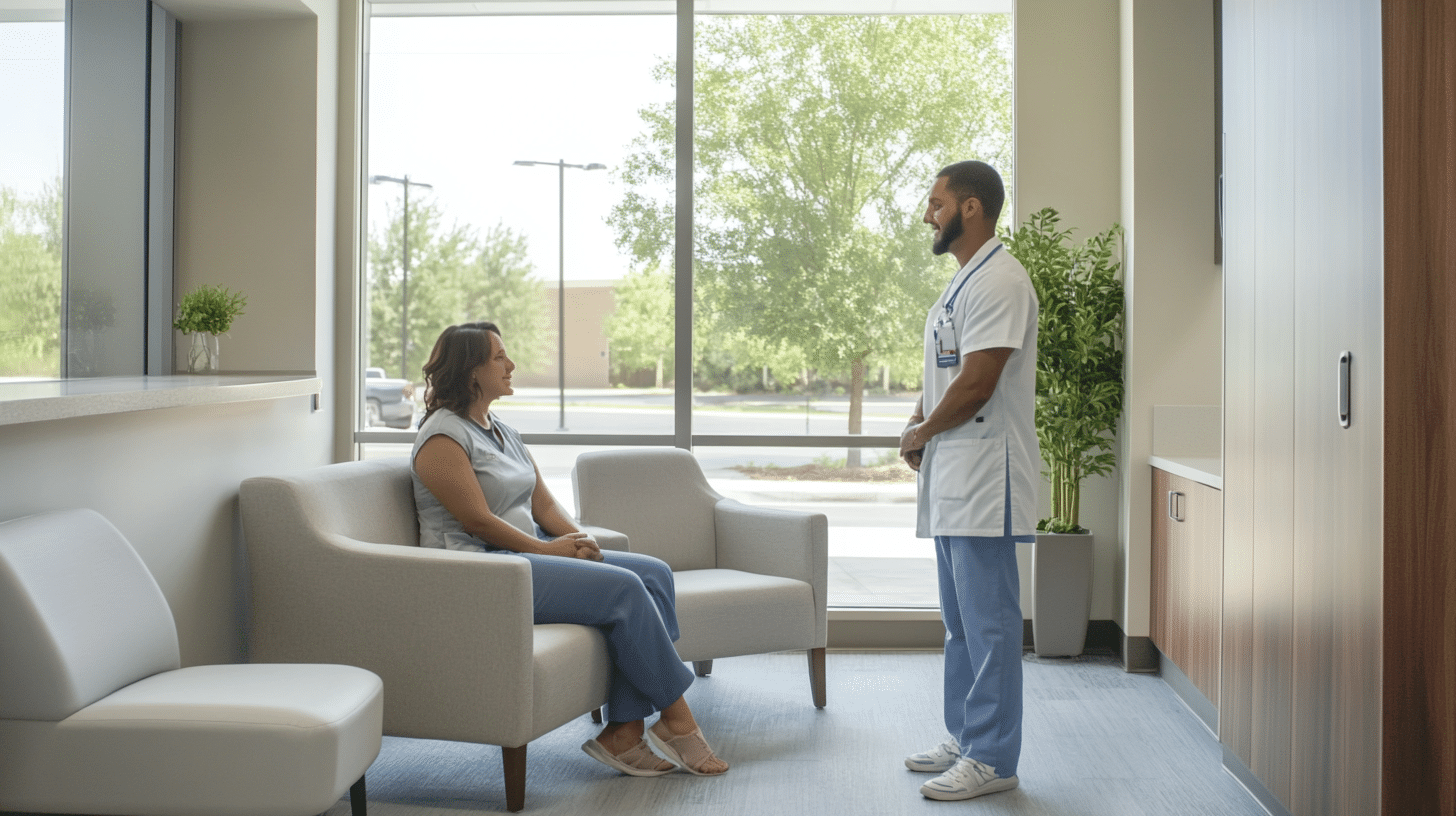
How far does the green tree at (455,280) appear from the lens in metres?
4.62

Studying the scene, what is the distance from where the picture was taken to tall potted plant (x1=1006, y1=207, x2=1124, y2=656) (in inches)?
161

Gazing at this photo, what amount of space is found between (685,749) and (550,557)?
632 millimetres

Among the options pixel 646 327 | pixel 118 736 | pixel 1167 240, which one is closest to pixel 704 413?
pixel 646 327

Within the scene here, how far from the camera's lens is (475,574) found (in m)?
2.67

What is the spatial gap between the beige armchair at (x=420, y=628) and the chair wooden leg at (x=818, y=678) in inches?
36.9

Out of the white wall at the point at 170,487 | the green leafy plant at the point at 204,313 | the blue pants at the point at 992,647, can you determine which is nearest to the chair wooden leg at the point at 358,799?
the white wall at the point at 170,487

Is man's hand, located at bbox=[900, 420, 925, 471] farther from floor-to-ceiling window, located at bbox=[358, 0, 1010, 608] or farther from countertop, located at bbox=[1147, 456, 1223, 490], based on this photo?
floor-to-ceiling window, located at bbox=[358, 0, 1010, 608]

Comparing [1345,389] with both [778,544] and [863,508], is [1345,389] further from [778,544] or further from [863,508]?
[863,508]

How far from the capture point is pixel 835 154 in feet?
15.0

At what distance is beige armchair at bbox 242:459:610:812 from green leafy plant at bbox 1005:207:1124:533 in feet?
6.73

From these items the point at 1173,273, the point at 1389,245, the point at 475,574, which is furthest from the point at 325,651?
the point at 1173,273

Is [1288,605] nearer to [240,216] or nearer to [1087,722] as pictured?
[1087,722]

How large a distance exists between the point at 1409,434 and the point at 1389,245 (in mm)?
328

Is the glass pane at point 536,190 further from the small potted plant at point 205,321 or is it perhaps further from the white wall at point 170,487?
the white wall at point 170,487
